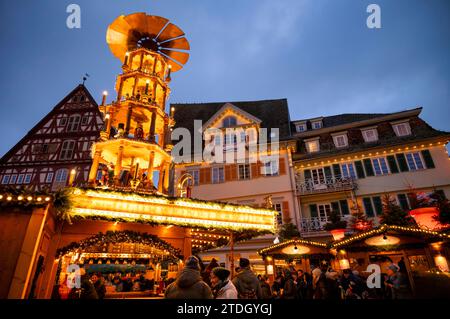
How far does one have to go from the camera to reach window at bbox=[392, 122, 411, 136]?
66.3 feet

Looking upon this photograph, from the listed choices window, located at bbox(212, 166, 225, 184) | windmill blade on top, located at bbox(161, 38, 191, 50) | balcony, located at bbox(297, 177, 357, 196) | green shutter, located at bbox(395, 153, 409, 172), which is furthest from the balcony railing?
windmill blade on top, located at bbox(161, 38, 191, 50)

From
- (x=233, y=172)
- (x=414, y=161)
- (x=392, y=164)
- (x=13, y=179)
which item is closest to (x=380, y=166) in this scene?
(x=392, y=164)

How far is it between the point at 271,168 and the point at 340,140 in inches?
267

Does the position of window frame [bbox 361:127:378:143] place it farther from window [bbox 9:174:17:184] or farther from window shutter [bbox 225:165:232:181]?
window [bbox 9:174:17:184]

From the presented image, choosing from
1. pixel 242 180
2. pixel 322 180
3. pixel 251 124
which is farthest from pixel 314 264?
pixel 251 124

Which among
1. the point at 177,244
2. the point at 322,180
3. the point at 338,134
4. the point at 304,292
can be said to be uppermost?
the point at 338,134

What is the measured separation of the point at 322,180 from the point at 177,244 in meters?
15.7

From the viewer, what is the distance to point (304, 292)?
8.45m

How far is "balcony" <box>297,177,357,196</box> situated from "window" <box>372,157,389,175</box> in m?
2.00

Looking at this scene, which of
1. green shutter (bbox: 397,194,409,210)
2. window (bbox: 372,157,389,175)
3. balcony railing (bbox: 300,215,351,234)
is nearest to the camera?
green shutter (bbox: 397,194,409,210)

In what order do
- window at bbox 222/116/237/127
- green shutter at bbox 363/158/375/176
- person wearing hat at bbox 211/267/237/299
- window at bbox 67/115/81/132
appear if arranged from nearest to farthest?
person wearing hat at bbox 211/267/237/299, green shutter at bbox 363/158/375/176, window at bbox 222/116/237/127, window at bbox 67/115/81/132
